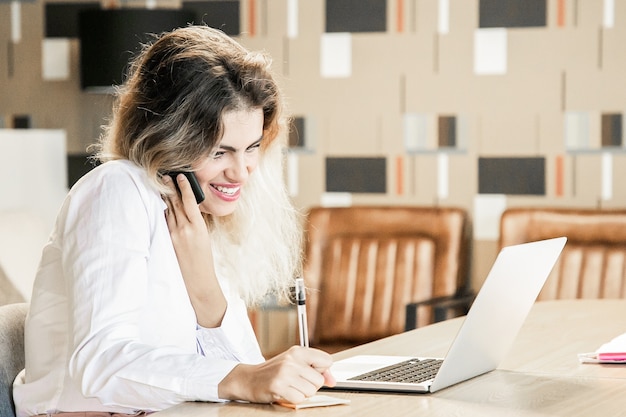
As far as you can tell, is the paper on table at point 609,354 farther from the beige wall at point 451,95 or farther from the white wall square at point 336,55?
the white wall square at point 336,55

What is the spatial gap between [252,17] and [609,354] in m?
3.01

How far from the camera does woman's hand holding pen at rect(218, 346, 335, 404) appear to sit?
1527 mm

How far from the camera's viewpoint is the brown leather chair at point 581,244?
12.9 feet

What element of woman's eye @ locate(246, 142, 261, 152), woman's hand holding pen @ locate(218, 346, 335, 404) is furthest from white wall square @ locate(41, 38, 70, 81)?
woman's hand holding pen @ locate(218, 346, 335, 404)

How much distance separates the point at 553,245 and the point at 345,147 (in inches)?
106

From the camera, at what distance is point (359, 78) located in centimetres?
450

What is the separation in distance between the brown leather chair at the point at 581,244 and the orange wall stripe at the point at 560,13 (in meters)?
0.80

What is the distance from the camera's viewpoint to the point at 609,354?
1.97 meters

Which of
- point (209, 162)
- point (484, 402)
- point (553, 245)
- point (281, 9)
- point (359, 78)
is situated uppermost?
point (281, 9)

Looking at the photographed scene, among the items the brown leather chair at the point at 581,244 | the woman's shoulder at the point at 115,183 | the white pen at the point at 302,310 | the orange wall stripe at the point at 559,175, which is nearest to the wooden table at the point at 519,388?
the white pen at the point at 302,310

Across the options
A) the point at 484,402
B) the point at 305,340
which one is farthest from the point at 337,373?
the point at 484,402

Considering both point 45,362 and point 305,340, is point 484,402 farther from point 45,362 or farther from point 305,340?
point 45,362

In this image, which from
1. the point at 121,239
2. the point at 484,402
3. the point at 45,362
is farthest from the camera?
the point at 45,362

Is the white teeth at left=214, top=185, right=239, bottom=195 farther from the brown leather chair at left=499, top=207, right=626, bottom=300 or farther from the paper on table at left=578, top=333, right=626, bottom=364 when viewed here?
the brown leather chair at left=499, top=207, right=626, bottom=300
